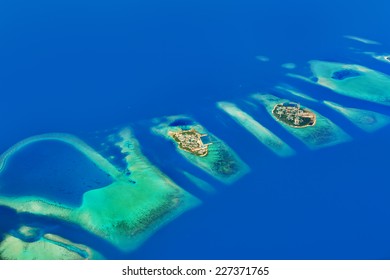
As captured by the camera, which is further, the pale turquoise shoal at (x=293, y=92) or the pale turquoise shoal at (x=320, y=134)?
the pale turquoise shoal at (x=293, y=92)

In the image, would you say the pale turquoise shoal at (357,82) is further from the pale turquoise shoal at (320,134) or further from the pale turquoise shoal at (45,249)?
the pale turquoise shoal at (45,249)

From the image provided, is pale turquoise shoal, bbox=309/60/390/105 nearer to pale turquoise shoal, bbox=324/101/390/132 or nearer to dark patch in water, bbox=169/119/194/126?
pale turquoise shoal, bbox=324/101/390/132

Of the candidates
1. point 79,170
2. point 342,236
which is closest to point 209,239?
point 342,236

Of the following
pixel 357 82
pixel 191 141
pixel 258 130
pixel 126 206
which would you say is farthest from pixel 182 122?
pixel 357 82

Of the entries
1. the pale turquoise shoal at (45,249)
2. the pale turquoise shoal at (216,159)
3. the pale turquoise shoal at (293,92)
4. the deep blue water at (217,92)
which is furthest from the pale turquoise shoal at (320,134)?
the pale turquoise shoal at (45,249)

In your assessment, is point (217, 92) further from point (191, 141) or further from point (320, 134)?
point (320, 134)
